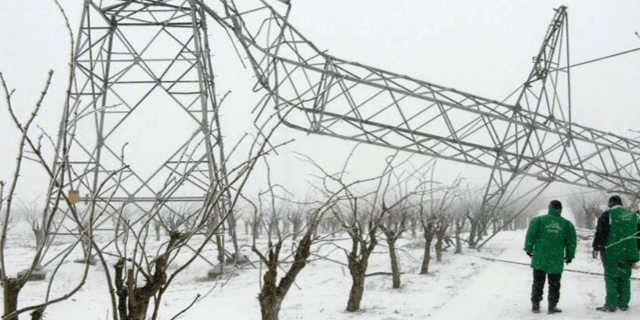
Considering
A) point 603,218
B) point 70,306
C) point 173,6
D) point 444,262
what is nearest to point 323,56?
point 173,6

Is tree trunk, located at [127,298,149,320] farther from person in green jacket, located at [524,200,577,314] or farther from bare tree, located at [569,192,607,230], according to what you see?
bare tree, located at [569,192,607,230]

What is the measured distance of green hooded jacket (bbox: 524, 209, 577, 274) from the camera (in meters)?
5.34

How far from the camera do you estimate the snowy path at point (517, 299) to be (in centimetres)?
550

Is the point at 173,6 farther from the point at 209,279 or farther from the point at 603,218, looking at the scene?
the point at 603,218

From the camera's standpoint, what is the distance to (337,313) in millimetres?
6254

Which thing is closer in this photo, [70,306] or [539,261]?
[539,261]

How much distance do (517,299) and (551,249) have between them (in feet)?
4.89

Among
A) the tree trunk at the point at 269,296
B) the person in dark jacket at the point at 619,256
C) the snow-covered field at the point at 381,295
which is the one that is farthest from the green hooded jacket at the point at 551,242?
the tree trunk at the point at 269,296

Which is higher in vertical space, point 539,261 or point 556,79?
point 556,79

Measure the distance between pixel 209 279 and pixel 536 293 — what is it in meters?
5.81

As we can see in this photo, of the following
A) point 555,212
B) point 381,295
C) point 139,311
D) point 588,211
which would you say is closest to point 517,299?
point 555,212

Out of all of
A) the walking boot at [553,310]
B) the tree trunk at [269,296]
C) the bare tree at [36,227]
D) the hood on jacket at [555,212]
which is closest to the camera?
the bare tree at [36,227]

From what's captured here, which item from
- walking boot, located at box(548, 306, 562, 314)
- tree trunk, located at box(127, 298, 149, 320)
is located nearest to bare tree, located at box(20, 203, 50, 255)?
tree trunk, located at box(127, 298, 149, 320)

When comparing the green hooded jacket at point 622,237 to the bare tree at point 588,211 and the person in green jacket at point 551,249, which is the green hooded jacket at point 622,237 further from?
the bare tree at point 588,211
